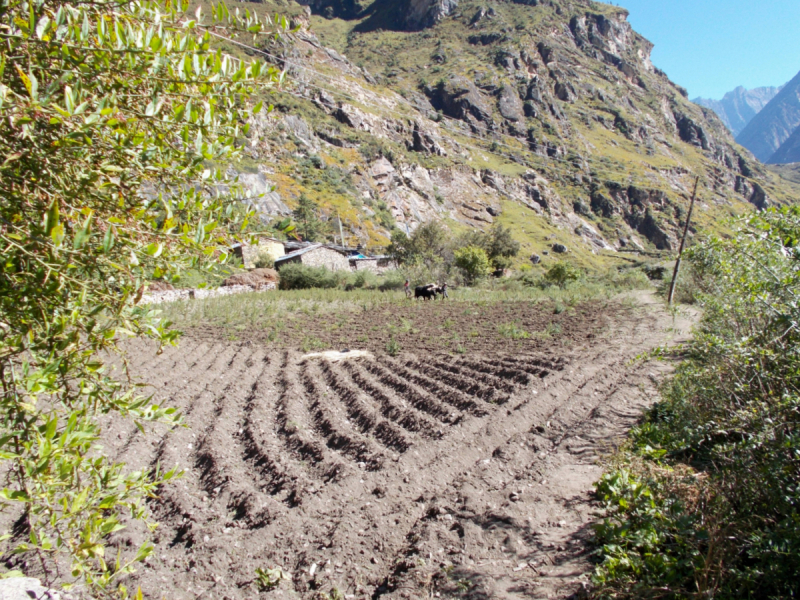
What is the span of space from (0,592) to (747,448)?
14.6 ft

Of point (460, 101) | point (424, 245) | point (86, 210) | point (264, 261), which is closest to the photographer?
point (86, 210)

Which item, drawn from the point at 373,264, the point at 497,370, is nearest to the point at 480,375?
the point at 497,370

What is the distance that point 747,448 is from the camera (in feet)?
9.12

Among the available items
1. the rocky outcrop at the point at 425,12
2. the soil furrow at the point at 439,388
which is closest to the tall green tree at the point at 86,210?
the soil furrow at the point at 439,388

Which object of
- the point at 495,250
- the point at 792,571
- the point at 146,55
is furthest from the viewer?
the point at 495,250

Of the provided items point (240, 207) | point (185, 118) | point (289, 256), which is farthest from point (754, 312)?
point (289, 256)

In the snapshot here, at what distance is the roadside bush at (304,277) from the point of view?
3281 cm

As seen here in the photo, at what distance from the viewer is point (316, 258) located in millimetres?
37688

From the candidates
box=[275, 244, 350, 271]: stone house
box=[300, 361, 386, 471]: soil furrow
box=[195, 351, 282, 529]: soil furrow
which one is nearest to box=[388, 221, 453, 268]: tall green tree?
box=[275, 244, 350, 271]: stone house

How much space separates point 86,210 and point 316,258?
36841mm

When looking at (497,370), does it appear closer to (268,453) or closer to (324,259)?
(268,453)

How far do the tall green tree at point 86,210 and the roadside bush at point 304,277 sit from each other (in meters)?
31.2

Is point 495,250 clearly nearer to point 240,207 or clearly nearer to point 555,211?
point 240,207

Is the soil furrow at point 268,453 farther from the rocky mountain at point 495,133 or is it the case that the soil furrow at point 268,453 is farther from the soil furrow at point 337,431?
the rocky mountain at point 495,133
